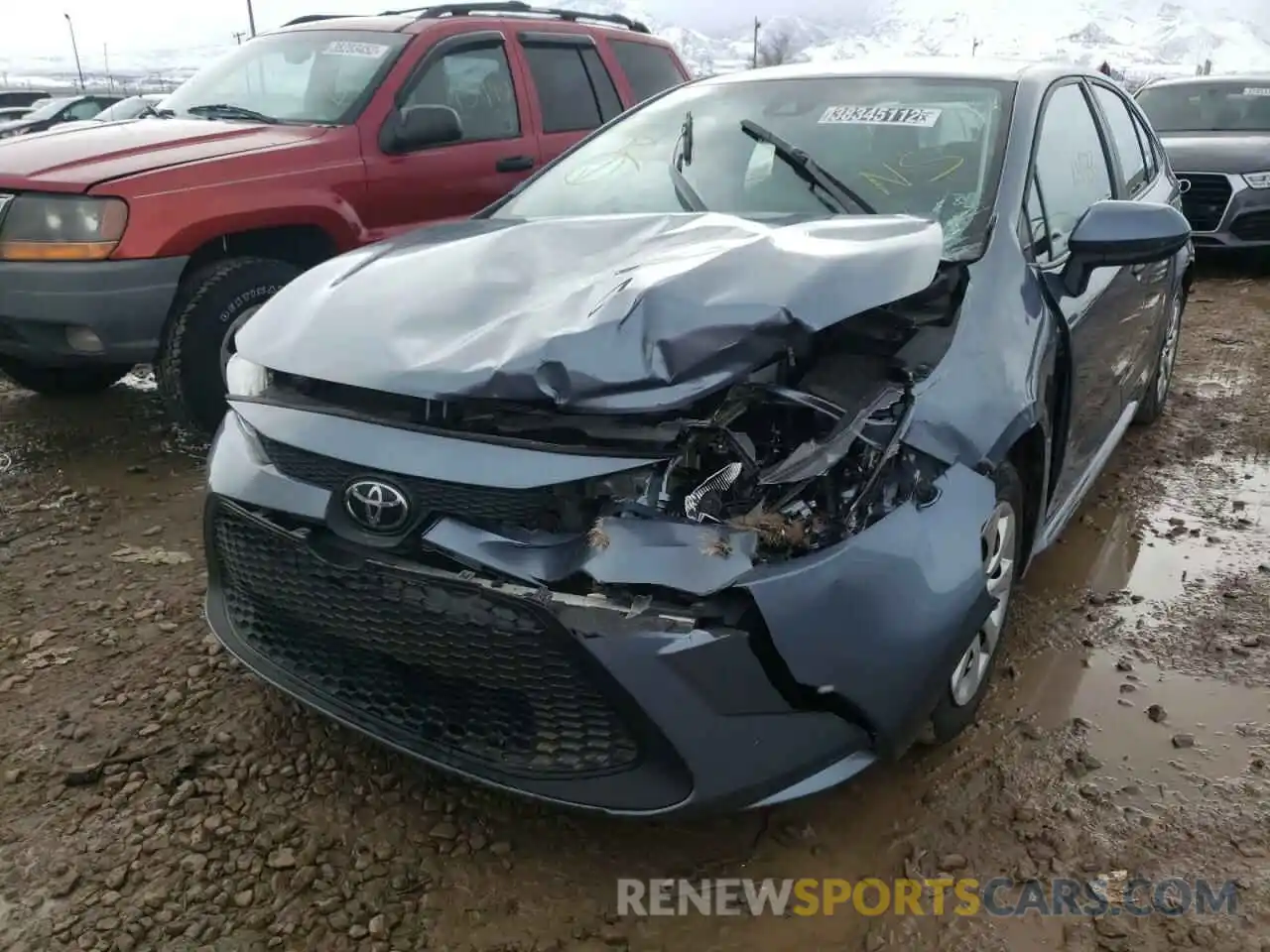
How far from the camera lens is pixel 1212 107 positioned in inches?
349

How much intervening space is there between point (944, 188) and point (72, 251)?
2.99 m

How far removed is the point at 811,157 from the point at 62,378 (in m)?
3.70

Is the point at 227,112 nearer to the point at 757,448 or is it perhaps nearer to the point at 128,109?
the point at 128,109

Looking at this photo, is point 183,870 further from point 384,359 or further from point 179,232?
point 179,232

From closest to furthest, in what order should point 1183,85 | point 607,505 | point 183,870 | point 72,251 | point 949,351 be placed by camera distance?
1. point 607,505
2. point 183,870
3. point 949,351
4. point 72,251
5. point 1183,85

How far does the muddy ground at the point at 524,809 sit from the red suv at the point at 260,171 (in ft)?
3.11

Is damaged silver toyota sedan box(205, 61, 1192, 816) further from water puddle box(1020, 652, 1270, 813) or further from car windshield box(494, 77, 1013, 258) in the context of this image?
water puddle box(1020, 652, 1270, 813)

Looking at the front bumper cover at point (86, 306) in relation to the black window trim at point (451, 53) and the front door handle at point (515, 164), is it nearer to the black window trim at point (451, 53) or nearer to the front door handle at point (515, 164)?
the black window trim at point (451, 53)

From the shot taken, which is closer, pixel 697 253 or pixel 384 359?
pixel 384 359

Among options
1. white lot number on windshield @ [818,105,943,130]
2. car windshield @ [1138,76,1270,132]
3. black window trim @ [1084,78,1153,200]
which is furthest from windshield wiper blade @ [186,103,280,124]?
car windshield @ [1138,76,1270,132]

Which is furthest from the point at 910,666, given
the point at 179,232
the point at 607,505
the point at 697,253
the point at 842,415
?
the point at 179,232

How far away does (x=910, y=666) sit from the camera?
1895 millimetres

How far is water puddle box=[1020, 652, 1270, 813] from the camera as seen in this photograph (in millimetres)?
2314

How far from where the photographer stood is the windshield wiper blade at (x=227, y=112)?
4.62 m
